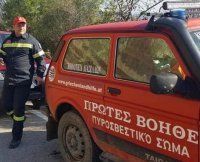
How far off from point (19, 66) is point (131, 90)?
8.58 feet

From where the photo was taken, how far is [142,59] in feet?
12.9

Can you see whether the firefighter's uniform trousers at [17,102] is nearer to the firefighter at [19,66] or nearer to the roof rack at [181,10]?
the firefighter at [19,66]

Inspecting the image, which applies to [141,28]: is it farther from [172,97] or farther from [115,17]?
[115,17]

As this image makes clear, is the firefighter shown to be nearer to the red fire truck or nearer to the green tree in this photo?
the red fire truck

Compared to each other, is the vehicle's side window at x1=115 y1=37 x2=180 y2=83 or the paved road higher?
the vehicle's side window at x1=115 y1=37 x2=180 y2=83

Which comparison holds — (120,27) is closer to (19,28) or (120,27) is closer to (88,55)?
(88,55)

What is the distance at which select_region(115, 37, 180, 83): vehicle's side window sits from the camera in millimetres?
3686

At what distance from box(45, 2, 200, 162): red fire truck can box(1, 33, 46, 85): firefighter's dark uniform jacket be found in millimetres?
877

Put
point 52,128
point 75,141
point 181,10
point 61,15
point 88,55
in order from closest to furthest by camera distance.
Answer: point 181,10 → point 88,55 → point 75,141 → point 52,128 → point 61,15

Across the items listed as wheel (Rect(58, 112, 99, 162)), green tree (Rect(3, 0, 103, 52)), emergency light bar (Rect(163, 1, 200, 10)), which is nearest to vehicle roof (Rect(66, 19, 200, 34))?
emergency light bar (Rect(163, 1, 200, 10))

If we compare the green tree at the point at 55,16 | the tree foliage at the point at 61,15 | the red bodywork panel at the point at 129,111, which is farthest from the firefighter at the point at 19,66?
the green tree at the point at 55,16

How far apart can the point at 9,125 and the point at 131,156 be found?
3741 mm

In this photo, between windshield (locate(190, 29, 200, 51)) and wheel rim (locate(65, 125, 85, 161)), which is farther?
wheel rim (locate(65, 125, 85, 161))

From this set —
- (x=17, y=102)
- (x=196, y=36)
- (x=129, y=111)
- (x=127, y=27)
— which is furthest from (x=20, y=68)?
(x=196, y=36)
